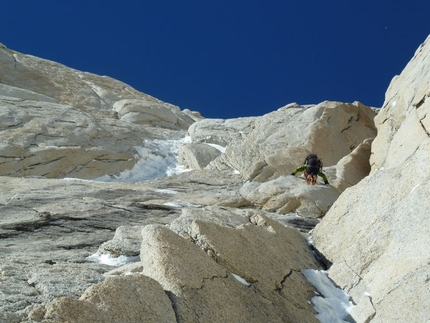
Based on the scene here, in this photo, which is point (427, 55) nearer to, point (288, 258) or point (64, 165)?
point (288, 258)

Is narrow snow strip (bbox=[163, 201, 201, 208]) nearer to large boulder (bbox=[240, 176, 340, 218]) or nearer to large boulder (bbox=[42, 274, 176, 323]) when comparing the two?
large boulder (bbox=[240, 176, 340, 218])

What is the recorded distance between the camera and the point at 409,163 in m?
11.4

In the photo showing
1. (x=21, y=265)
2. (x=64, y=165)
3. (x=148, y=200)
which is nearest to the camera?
(x=21, y=265)

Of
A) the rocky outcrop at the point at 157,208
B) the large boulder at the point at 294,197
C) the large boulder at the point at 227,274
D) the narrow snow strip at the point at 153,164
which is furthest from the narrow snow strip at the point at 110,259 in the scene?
the narrow snow strip at the point at 153,164

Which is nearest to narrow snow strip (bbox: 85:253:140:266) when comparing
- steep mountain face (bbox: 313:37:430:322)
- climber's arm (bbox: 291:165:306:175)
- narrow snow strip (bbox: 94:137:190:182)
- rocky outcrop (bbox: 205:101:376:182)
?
steep mountain face (bbox: 313:37:430:322)

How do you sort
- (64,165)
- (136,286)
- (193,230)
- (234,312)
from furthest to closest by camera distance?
(64,165)
(193,230)
(234,312)
(136,286)

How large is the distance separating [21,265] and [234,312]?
3.99m

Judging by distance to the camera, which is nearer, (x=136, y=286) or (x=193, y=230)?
(x=136, y=286)

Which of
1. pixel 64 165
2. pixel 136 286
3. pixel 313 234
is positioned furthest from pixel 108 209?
pixel 64 165

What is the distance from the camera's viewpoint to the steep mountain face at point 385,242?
8.39 m

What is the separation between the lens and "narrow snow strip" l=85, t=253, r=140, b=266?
10656 mm

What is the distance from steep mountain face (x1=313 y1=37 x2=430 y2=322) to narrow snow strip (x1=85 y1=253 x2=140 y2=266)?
14.7 ft

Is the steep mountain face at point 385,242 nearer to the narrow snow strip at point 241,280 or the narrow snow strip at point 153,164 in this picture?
the narrow snow strip at point 241,280

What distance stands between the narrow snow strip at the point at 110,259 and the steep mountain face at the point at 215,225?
6 cm
